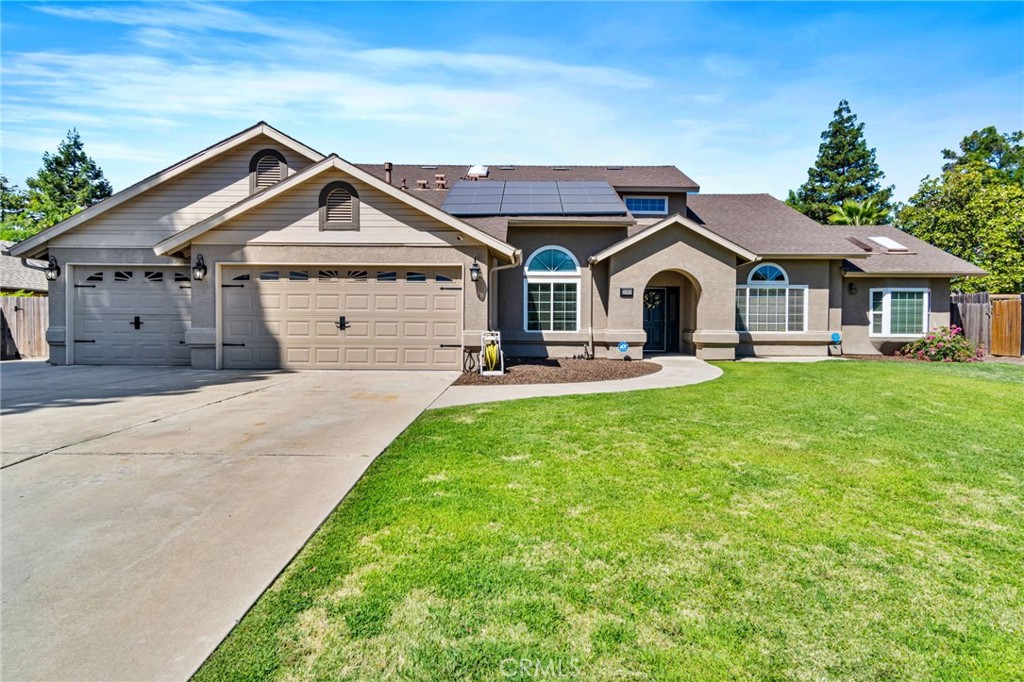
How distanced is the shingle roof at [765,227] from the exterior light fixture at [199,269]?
15215 mm

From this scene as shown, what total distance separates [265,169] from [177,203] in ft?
8.00

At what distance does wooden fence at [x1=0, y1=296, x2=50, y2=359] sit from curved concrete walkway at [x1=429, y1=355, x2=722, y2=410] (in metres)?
14.3

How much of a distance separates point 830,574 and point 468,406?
5.25 meters

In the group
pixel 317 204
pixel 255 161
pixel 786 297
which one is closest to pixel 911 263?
pixel 786 297

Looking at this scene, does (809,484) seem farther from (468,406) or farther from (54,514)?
(54,514)

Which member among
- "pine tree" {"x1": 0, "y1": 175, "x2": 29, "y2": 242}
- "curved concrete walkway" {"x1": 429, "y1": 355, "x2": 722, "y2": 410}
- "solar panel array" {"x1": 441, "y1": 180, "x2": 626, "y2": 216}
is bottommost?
"curved concrete walkway" {"x1": 429, "y1": 355, "x2": 722, "y2": 410}

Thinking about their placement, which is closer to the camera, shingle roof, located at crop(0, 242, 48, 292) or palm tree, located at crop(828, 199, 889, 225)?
shingle roof, located at crop(0, 242, 48, 292)

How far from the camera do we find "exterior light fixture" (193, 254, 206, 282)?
11.6 metres

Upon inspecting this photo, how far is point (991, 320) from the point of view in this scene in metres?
16.9

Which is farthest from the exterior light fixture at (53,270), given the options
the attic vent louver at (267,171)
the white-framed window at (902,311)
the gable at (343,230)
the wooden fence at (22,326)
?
the white-framed window at (902,311)

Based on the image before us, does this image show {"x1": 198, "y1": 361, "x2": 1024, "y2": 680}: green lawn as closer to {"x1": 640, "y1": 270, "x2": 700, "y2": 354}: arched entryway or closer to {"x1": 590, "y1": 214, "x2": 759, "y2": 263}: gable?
{"x1": 590, "y1": 214, "x2": 759, "y2": 263}: gable

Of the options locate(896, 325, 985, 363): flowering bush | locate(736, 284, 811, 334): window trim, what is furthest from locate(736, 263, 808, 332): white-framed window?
locate(896, 325, 985, 363): flowering bush

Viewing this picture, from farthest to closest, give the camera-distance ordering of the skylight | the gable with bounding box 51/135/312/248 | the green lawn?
1. the skylight
2. the gable with bounding box 51/135/312/248
3. the green lawn

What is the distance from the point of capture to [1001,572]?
282 centimetres
